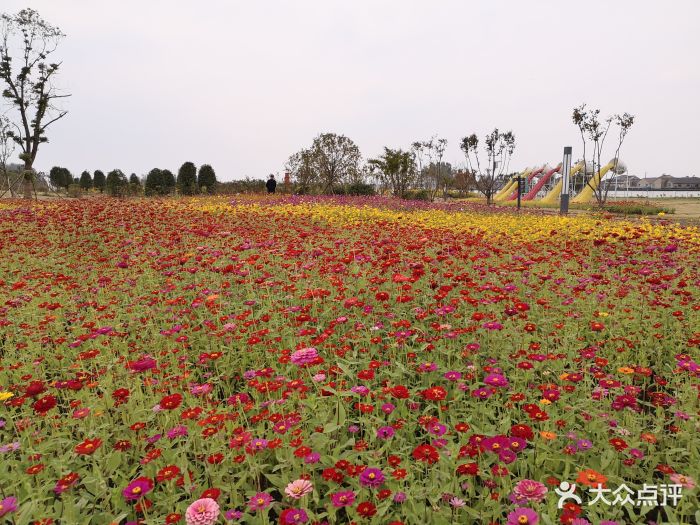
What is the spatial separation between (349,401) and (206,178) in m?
28.9

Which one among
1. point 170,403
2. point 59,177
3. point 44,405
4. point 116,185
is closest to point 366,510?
point 170,403

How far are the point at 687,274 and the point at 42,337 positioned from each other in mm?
7411

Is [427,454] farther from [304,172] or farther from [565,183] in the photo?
[304,172]

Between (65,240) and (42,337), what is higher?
(65,240)

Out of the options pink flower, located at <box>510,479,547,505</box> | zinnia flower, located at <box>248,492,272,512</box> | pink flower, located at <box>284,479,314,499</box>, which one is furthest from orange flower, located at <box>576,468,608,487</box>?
zinnia flower, located at <box>248,492,272,512</box>

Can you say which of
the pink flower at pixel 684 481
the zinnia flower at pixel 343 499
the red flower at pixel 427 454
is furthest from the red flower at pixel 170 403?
the pink flower at pixel 684 481

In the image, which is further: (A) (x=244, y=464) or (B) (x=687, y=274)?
(B) (x=687, y=274)

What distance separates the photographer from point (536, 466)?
2209mm

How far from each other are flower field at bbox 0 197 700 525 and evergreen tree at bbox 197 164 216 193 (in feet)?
78.8

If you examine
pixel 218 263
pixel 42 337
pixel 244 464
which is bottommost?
pixel 244 464

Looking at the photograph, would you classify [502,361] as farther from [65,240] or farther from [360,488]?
[65,240]

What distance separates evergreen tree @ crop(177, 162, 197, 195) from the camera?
2770cm

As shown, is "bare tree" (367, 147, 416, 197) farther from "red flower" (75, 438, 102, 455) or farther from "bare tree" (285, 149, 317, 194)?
"red flower" (75, 438, 102, 455)

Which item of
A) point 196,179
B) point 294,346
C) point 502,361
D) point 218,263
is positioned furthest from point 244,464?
point 196,179
